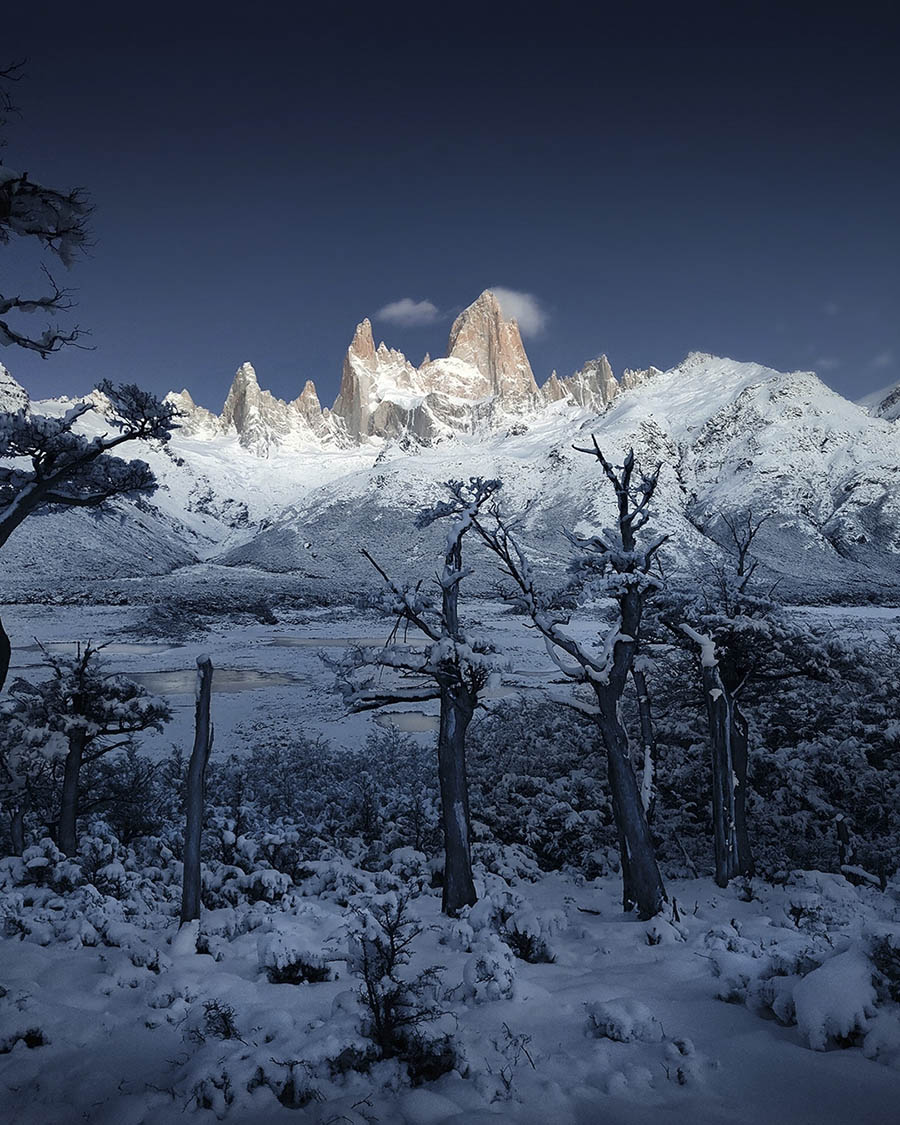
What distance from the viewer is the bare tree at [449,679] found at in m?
8.29

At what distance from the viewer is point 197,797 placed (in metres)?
7.94

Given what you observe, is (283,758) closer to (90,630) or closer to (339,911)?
(339,911)

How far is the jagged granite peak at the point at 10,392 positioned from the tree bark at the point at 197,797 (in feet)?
372

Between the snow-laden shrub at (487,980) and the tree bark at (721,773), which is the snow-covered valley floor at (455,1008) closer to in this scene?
the snow-laden shrub at (487,980)

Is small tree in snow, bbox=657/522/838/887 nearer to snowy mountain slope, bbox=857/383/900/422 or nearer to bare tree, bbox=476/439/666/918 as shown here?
bare tree, bbox=476/439/666/918

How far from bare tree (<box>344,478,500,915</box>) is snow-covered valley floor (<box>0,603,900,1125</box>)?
682mm

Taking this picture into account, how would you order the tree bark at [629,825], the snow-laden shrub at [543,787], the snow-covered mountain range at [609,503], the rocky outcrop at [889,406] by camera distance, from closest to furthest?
the tree bark at [629,825]
the snow-laden shrub at [543,787]
the snow-covered mountain range at [609,503]
the rocky outcrop at [889,406]

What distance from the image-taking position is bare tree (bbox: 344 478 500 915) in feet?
27.2

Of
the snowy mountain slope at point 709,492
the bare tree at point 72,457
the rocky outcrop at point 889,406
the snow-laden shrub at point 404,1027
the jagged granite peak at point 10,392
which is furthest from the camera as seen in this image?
the rocky outcrop at point 889,406

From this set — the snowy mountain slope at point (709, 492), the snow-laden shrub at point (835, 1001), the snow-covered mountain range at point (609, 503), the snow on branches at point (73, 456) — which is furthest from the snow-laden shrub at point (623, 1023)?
the snowy mountain slope at point (709, 492)

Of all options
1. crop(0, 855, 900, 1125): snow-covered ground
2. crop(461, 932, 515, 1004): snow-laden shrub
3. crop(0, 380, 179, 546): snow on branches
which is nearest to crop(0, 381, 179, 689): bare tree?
crop(0, 380, 179, 546): snow on branches

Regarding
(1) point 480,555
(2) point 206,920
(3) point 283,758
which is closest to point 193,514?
(1) point 480,555

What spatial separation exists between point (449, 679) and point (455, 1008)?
435 cm

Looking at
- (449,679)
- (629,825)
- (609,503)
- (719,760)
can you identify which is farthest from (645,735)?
(609,503)
